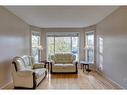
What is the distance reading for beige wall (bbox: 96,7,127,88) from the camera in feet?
14.4

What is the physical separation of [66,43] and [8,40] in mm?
4800

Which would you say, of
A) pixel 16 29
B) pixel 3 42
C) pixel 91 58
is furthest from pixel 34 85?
pixel 91 58

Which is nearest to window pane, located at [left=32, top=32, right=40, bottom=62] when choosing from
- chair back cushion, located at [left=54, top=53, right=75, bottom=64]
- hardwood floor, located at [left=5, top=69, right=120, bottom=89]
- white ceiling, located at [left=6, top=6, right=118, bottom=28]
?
chair back cushion, located at [left=54, top=53, right=75, bottom=64]

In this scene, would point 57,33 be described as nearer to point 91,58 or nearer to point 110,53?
point 91,58

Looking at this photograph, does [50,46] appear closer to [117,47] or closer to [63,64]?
[63,64]

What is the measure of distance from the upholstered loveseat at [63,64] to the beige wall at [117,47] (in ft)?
6.20

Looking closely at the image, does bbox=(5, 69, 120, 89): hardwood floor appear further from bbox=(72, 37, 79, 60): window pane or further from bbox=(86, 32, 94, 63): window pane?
bbox=(72, 37, 79, 60): window pane

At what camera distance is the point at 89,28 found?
29.2ft

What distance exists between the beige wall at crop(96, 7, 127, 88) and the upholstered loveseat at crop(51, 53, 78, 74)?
1888 millimetres

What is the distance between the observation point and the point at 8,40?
207 inches

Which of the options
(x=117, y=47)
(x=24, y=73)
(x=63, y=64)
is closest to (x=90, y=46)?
(x=63, y=64)

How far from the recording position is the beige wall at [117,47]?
14.4 feet
